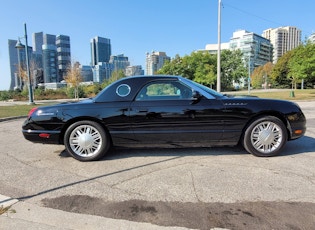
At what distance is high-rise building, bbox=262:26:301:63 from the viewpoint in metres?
49.3

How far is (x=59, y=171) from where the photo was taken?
384 cm

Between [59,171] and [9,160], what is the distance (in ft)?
4.34

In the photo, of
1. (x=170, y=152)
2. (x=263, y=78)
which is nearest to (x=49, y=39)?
(x=263, y=78)

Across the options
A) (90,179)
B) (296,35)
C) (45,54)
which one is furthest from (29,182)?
(45,54)

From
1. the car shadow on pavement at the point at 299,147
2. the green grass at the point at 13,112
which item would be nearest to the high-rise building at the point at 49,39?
the green grass at the point at 13,112

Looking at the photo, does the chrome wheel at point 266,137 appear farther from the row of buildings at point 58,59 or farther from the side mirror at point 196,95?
the row of buildings at point 58,59

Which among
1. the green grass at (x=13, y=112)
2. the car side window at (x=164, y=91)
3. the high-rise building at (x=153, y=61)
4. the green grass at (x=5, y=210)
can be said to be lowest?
the green grass at (x=5, y=210)

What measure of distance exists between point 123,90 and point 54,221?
7.98ft

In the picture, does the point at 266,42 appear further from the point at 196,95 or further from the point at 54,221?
the point at 54,221

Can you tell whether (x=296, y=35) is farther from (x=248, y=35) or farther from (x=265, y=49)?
(x=265, y=49)

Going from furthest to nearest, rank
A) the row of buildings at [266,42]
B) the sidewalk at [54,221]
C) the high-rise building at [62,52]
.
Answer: the high-rise building at [62,52], the row of buildings at [266,42], the sidewalk at [54,221]

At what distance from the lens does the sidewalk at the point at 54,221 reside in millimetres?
2318

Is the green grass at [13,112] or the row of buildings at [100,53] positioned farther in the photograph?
the row of buildings at [100,53]

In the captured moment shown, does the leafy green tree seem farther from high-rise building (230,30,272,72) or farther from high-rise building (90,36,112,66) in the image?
high-rise building (90,36,112,66)
